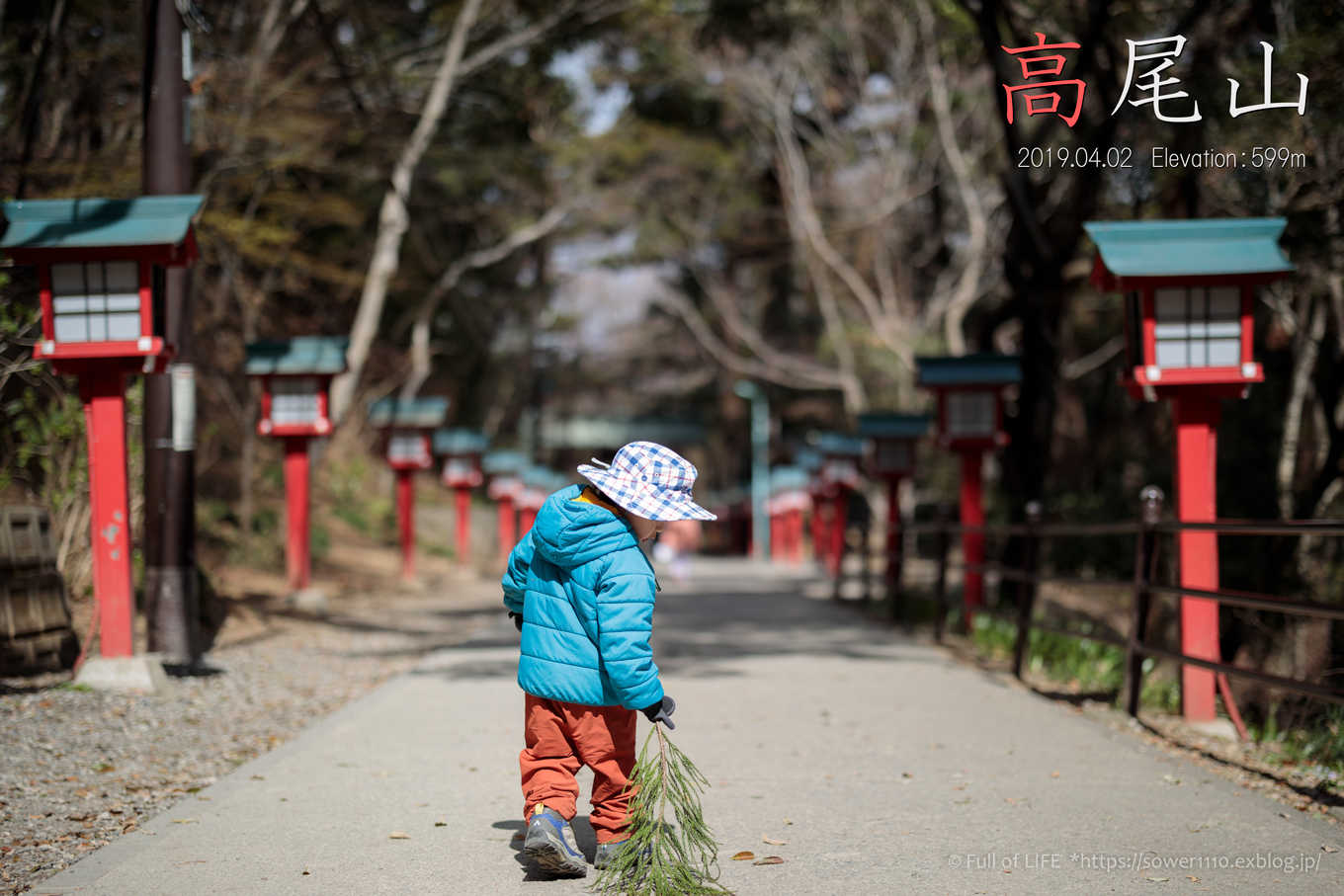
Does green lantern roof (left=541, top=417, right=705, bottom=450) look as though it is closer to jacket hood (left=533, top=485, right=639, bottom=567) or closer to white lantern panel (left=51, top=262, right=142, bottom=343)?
white lantern panel (left=51, top=262, right=142, bottom=343)

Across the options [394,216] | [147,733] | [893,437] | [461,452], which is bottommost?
[147,733]

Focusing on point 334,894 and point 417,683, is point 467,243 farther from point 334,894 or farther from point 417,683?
point 334,894

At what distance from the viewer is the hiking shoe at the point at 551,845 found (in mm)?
3955

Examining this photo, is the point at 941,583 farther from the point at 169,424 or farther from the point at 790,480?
the point at 790,480

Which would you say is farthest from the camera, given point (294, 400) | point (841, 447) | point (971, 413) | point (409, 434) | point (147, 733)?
point (841, 447)

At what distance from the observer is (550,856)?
398 cm

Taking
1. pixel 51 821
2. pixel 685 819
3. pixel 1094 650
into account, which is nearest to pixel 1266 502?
pixel 1094 650

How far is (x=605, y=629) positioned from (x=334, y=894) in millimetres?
1223

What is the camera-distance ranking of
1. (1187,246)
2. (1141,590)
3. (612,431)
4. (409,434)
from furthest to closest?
1. (612,431)
2. (409,434)
3. (1187,246)
4. (1141,590)

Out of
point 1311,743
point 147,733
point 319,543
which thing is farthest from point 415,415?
point 1311,743

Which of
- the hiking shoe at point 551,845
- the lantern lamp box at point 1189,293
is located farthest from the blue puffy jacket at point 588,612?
the lantern lamp box at point 1189,293

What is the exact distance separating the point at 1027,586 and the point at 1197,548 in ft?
6.18

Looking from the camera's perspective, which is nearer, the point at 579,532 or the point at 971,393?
the point at 579,532

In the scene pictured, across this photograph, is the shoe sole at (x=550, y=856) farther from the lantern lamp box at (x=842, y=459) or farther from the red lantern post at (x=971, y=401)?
the lantern lamp box at (x=842, y=459)
